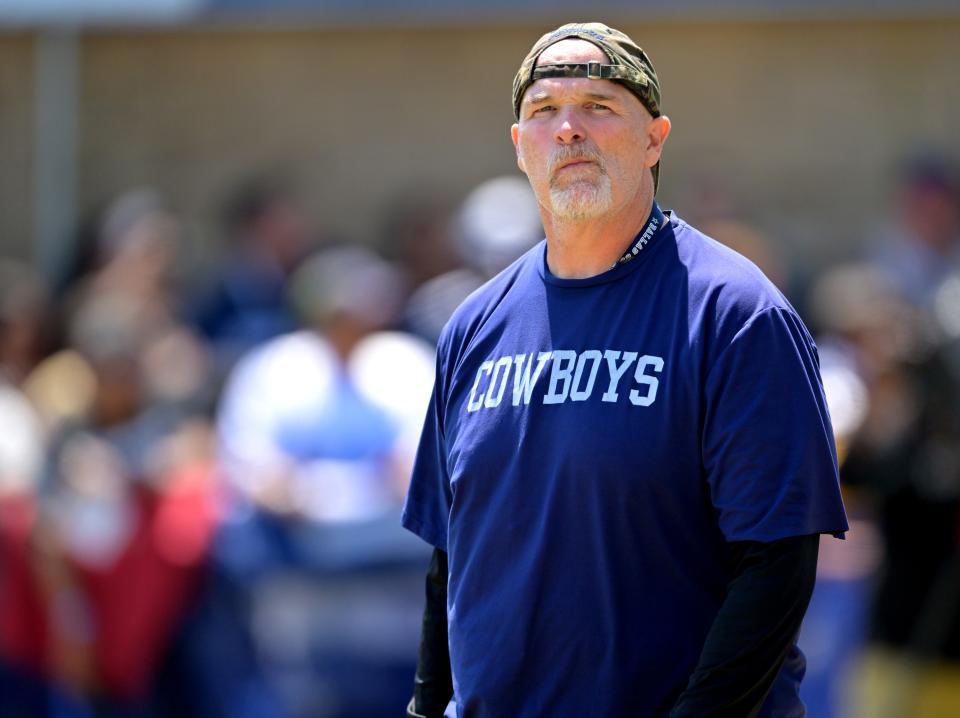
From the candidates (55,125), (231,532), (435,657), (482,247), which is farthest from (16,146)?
(435,657)

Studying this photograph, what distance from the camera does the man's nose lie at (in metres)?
3.14

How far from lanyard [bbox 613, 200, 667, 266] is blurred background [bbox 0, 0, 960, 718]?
347 centimetres

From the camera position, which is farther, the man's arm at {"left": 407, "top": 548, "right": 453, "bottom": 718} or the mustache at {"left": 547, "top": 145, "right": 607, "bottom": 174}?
the man's arm at {"left": 407, "top": 548, "right": 453, "bottom": 718}

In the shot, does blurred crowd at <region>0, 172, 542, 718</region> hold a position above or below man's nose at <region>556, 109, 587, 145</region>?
below

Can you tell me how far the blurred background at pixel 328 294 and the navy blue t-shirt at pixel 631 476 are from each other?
Answer: 140 inches

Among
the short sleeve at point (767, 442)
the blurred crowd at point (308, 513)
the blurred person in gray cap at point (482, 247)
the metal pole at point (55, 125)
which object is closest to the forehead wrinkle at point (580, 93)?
the short sleeve at point (767, 442)

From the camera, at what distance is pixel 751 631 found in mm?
2848

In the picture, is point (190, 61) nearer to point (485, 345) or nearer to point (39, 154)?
point (39, 154)

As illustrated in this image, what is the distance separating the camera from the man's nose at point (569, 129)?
10.3 ft

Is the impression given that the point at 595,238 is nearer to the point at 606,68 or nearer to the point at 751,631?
the point at 606,68

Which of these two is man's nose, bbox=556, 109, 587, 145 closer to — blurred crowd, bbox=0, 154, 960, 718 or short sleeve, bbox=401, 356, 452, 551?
short sleeve, bbox=401, 356, 452, 551

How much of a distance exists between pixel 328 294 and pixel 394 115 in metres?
3.44

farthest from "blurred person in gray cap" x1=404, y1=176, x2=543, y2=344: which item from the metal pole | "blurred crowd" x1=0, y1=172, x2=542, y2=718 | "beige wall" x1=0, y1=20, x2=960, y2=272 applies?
the metal pole

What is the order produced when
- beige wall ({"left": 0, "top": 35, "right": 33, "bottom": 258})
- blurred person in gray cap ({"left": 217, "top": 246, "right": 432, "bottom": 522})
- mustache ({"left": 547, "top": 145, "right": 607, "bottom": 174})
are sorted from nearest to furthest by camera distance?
1. mustache ({"left": 547, "top": 145, "right": 607, "bottom": 174})
2. blurred person in gray cap ({"left": 217, "top": 246, "right": 432, "bottom": 522})
3. beige wall ({"left": 0, "top": 35, "right": 33, "bottom": 258})
